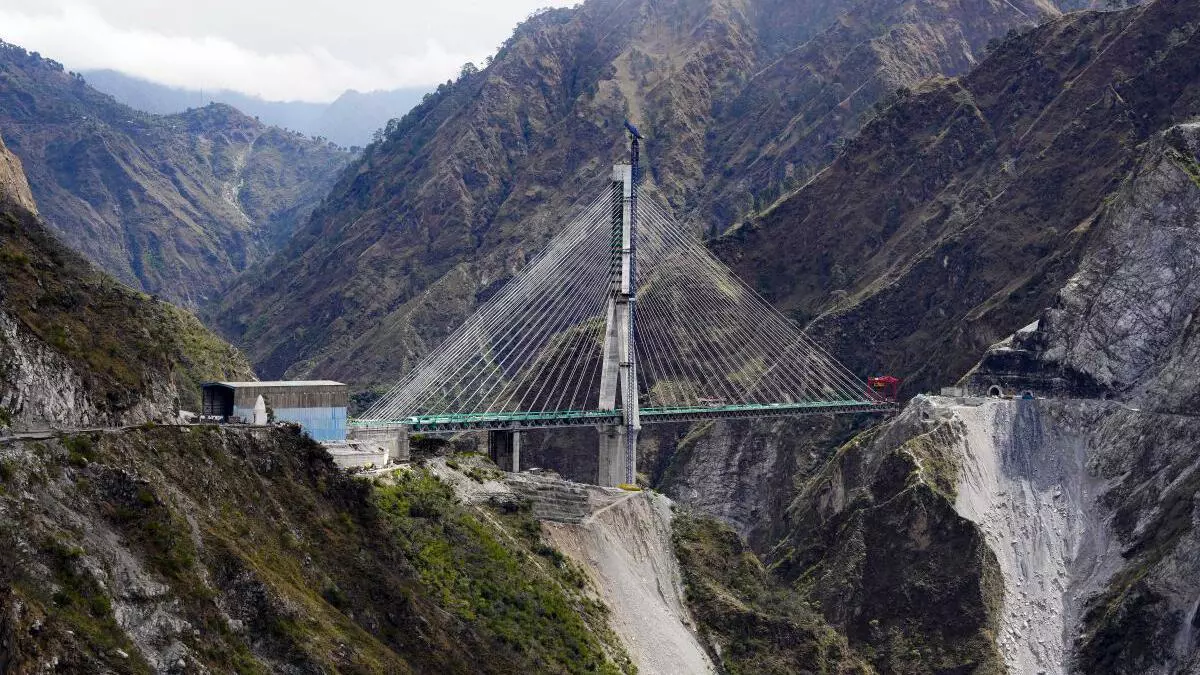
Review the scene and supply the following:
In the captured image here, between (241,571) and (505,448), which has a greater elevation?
(505,448)

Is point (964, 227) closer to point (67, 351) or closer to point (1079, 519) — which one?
point (1079, 519)

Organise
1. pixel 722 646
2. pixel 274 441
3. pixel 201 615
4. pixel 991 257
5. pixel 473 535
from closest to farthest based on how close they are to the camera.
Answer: pixel 201 615 → pixel 274 441 → pixel 473 535 → pixel 722 646 → pixel 991 257

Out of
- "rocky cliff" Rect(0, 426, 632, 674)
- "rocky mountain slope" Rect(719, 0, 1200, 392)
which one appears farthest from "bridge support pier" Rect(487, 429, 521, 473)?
"rocky mountain slope" Rect(719, 0, 1200, 392)

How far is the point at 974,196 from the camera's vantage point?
515 ft

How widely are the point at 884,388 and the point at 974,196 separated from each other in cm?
2922

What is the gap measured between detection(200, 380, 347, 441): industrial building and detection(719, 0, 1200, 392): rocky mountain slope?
2746 inches

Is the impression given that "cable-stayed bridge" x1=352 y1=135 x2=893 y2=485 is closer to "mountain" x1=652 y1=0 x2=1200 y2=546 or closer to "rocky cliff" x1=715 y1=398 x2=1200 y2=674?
"mountain" x1=652 y1=0 x2=1200 y2=546

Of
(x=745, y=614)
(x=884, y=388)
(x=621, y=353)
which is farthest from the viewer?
(x=884, y=388)

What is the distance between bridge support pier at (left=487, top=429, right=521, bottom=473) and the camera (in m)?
105

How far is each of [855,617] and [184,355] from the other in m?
53.7

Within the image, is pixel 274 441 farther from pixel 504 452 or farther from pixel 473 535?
pixel 504 452

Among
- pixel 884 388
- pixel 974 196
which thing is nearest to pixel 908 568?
pixel 884 388

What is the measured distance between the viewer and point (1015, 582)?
103875 mm

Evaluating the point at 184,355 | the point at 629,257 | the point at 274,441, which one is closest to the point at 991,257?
the point at 629,257
